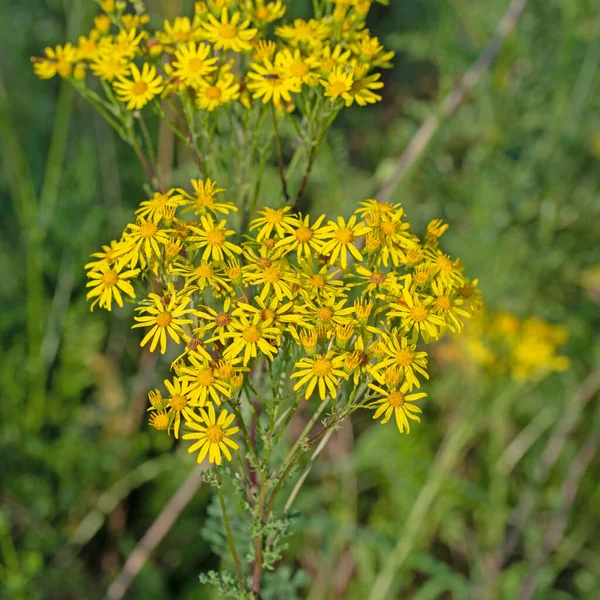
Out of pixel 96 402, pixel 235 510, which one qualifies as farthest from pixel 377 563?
pixel 96 402

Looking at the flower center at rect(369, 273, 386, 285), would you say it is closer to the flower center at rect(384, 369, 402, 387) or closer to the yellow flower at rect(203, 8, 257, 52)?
the flower center at rect(384, 369, 402, 387)

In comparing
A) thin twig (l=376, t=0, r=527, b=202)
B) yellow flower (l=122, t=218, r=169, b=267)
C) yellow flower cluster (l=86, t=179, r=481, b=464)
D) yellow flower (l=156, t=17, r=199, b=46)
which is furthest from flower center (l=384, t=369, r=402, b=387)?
thin twig (l=376, t=0, r=527, b=202)

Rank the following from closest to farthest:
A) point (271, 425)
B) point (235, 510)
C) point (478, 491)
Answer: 1. point (271, 425)
2. point (235, 510)
3. point (478, 491)

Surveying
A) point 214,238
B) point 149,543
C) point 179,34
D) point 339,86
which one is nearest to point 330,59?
point 339,86

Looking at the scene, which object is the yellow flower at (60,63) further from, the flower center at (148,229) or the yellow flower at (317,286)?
the yellow flower at (317,286)

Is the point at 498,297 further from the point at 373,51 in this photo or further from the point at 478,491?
the point at 373,51

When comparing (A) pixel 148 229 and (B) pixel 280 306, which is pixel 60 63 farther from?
(B) pixel 280 306

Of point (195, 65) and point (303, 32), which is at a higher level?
point (303, 32)

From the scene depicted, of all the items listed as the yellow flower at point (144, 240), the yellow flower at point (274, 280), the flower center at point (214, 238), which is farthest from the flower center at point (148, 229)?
the yellow flower at point (274, 280)
